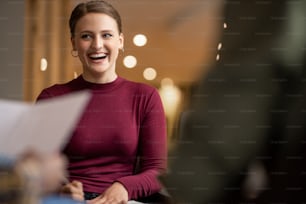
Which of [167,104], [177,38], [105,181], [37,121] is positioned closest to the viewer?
[37,121]

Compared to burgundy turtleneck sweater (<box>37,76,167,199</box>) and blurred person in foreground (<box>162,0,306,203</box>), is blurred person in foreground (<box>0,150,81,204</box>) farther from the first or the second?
burgundy turtleneck sweater (<box>37,76,167,199</box>)

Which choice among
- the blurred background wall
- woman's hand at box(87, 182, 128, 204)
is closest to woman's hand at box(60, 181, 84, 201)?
woman's hand at box(87, 182, 128, 204)

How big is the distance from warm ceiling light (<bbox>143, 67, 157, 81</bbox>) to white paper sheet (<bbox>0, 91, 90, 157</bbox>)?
0.68 metres

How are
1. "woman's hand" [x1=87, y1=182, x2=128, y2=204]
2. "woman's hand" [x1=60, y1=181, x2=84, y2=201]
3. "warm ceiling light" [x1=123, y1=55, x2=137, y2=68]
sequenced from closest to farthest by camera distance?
1. "woman's hand" [x1=60, y1=181, x2=84, y2=201]
2. "woman's hand" [x1=87, y1=182, x2=128, y2=204]
3. "warm ceiling light" [x1=123, y1=55, x2=137, y2=68]

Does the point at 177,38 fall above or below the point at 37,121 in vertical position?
above

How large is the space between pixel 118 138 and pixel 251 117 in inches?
16.4

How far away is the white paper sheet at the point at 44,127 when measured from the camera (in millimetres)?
259

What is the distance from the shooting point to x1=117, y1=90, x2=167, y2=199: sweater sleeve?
0.71 metres

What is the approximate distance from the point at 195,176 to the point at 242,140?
0.03 m

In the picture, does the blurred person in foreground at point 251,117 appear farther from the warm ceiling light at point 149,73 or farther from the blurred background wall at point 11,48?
the blurred background wall at point 11,48

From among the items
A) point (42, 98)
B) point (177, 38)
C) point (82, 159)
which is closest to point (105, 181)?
point (82, 159)

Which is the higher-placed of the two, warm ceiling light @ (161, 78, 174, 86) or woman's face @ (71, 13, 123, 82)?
woman's face @ (71, 13, 123, 82)

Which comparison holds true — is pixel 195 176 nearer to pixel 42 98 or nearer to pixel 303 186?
pixel 303 186

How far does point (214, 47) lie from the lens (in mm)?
343
